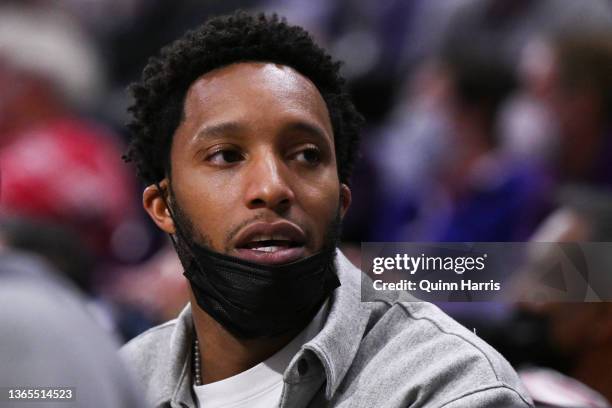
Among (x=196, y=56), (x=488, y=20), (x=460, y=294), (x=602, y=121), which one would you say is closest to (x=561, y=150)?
(x=602, y=121)

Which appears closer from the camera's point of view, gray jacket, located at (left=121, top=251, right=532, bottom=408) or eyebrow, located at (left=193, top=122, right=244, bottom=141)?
gray jacket, located at (left=121, top=251, right=532, bottom=408)

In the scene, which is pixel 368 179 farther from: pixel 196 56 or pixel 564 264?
pixel 196 56

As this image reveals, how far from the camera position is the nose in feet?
4.61

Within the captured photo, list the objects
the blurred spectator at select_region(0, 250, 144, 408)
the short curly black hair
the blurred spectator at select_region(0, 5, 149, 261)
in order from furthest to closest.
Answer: the blurred spectator at select_region(0, 5, 149, 261)
the short curly black hair
the blurred spectator at select_region(0, 250, 144, 408)

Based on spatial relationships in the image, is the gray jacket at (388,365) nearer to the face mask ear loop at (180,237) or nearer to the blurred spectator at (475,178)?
the face mask ear loop at (180,237)

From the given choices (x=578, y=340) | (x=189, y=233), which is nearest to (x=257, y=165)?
(x=189, y=233)

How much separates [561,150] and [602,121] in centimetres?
11

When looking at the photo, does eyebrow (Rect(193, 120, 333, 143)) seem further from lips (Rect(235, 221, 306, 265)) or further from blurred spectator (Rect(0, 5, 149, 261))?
blurred spectator (Rect(0, 5, 149, 261))

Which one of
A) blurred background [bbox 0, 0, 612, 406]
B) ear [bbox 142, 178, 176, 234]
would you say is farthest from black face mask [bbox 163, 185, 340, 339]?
blurred background [bbox 0, 0, 612, 406]

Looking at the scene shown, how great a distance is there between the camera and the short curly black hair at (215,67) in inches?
61.3

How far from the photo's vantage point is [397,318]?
4.84 feet

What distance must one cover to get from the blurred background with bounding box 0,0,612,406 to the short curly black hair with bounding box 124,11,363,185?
1.13 feet

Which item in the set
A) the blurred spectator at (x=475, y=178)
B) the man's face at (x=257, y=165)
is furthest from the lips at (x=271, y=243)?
the blurred spectator at (x=475, y=178)

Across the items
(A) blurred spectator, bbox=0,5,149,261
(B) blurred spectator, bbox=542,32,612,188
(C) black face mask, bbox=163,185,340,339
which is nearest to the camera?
(C) black face mask, bbox=163,185,340,339
